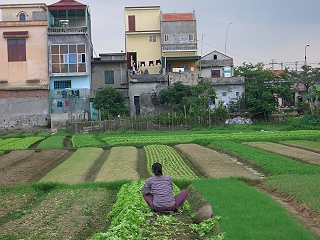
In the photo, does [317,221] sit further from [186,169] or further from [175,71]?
[175,71]

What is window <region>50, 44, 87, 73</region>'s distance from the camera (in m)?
58.9

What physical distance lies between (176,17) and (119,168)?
1944 inches

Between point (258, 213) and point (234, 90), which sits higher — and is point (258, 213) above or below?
below

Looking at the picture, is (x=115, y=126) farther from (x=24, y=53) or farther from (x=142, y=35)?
(x=142, y=35)

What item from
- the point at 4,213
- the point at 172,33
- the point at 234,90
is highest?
the point at 172,33

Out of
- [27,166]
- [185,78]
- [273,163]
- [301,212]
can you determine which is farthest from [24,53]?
[301,212]

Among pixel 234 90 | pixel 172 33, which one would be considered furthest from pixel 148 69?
pixel 234 90

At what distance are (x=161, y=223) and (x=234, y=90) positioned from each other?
50.6m

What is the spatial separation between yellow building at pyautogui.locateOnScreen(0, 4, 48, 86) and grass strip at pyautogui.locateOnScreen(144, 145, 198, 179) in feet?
95.0

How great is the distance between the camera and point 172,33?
68.6 metres

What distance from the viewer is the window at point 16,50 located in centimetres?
5881

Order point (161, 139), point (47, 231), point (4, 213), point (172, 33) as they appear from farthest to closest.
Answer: point (172, 33)
point (161, 139)
point (4, 213)
point (47, 231)

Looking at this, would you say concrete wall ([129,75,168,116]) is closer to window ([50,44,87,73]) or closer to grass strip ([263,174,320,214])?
window ([50,44,87,73])

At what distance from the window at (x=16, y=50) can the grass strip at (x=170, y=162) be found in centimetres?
3056
